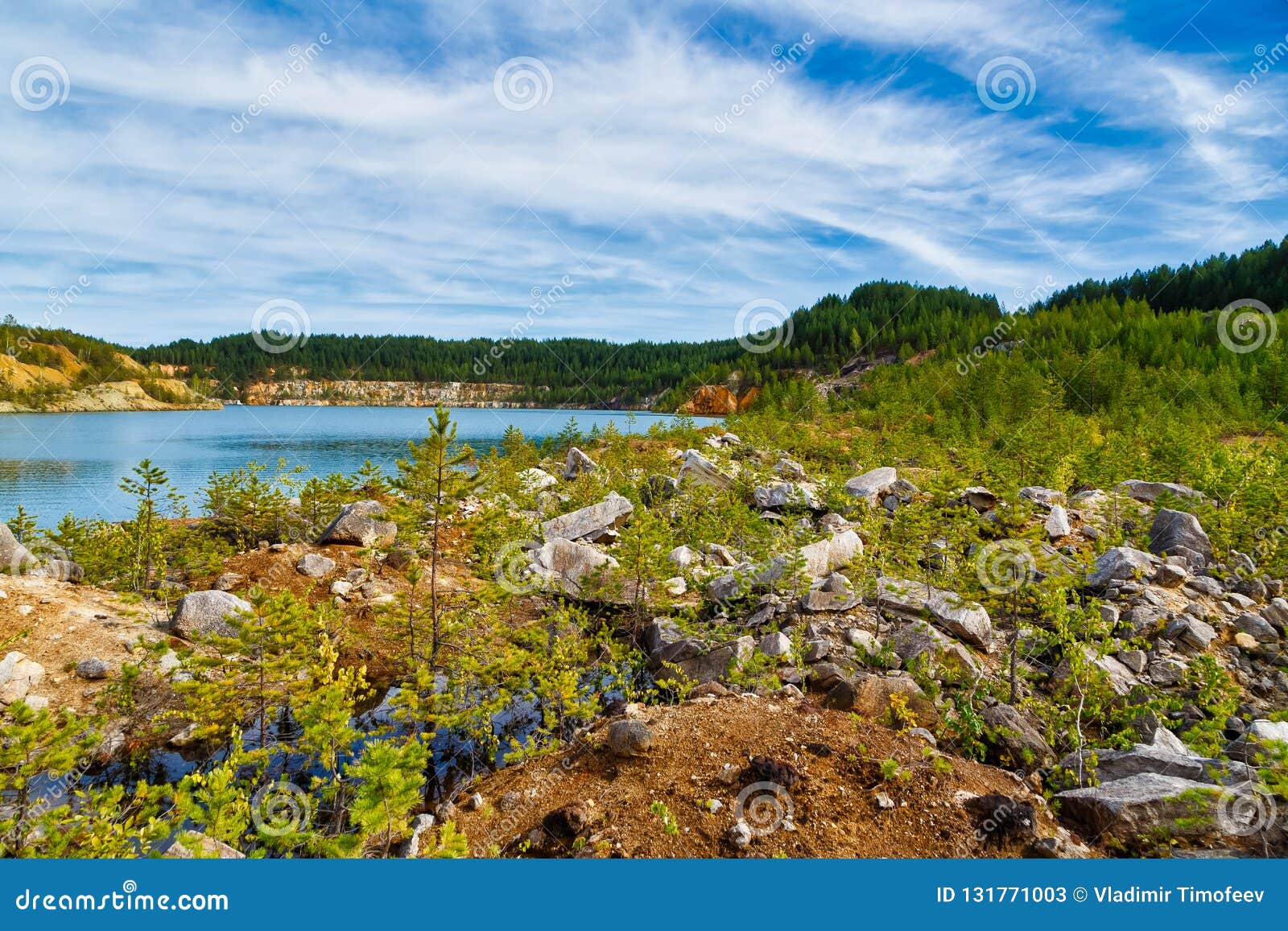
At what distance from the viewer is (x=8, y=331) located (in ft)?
313

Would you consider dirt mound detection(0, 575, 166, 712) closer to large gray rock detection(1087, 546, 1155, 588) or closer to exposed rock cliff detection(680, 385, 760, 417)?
large gray rock detection(1087, 546, 1155, 588)

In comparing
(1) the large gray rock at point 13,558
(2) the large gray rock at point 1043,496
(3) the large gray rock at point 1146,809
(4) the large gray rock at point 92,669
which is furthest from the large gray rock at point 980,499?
(1) the large gray rock at point 13,558

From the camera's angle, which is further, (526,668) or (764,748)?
(526,668)

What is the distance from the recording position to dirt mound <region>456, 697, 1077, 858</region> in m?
5.48

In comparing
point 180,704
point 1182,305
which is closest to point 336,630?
point 180,704

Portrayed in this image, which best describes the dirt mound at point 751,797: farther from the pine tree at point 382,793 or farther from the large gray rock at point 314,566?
the large gray rock at point 314,566

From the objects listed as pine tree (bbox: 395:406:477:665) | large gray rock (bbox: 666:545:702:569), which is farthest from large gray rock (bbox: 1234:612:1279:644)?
pine tree (bbox: 395:406:477:665)

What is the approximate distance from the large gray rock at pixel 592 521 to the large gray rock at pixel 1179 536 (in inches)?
454

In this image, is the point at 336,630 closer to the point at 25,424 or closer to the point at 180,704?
the point at 180,704

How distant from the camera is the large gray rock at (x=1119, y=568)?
1065 cm

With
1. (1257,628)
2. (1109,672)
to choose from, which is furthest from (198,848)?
(1257,628)

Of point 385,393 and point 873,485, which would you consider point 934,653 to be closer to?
point 873,485

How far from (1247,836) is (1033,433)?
24.0m

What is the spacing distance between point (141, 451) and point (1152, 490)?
55.2 m
